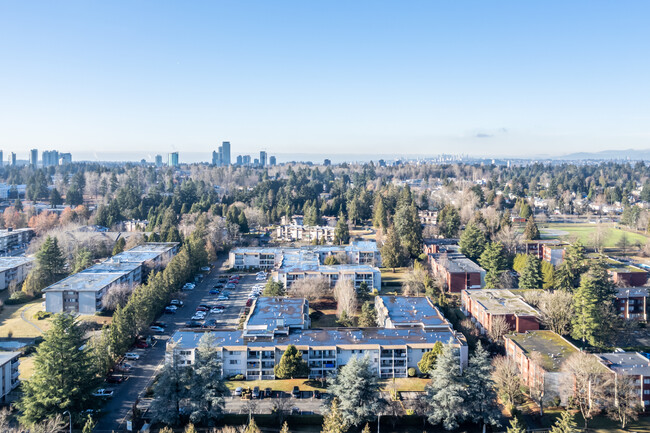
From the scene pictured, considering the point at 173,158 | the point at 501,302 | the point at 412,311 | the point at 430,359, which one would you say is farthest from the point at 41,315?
the point at 173,158

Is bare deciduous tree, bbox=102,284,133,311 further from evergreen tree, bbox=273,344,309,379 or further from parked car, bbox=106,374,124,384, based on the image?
evergreen tree, bbox=273,344,309,379

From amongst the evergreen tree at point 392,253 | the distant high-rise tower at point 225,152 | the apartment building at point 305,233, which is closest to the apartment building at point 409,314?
the evergreen tree at point 392,253

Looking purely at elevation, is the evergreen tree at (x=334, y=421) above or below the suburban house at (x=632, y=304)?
below

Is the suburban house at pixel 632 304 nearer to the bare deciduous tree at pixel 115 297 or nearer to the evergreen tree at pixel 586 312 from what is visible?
the evergreen tree at pixel 586 312

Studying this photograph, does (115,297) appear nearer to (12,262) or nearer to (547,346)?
(12,262)

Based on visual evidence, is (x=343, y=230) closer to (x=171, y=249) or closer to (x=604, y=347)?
(x=171, y=249)

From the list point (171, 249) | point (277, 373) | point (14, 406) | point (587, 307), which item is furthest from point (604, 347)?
point (171, 249)
